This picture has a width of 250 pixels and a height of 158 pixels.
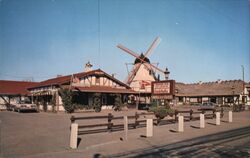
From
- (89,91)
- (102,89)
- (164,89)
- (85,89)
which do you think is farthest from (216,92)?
(164,89)

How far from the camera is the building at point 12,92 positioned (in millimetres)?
47062

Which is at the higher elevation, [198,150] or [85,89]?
[85,89]


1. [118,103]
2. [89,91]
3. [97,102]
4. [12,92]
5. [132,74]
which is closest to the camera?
[89,91]

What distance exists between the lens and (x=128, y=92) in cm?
4069

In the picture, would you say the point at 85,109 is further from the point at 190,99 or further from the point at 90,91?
the point at 190,99

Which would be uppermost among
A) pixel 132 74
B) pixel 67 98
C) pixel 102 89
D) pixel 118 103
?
pixel 132 74

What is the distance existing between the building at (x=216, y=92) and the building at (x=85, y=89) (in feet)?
90.6

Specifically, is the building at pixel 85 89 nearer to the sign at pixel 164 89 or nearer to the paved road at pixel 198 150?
the sign at pixel 164 89

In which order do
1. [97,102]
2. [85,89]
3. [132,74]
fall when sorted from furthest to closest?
[132,74]
[97,102]
[85,89]

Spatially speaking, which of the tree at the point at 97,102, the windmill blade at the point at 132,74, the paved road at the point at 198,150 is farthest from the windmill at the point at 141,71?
the paved road at the point at 198,150

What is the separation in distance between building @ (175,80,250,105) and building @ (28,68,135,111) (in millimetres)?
27619

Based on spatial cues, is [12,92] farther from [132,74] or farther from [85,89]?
[132,74]

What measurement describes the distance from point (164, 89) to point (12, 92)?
3265 centimetres

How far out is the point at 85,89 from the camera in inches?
1406
